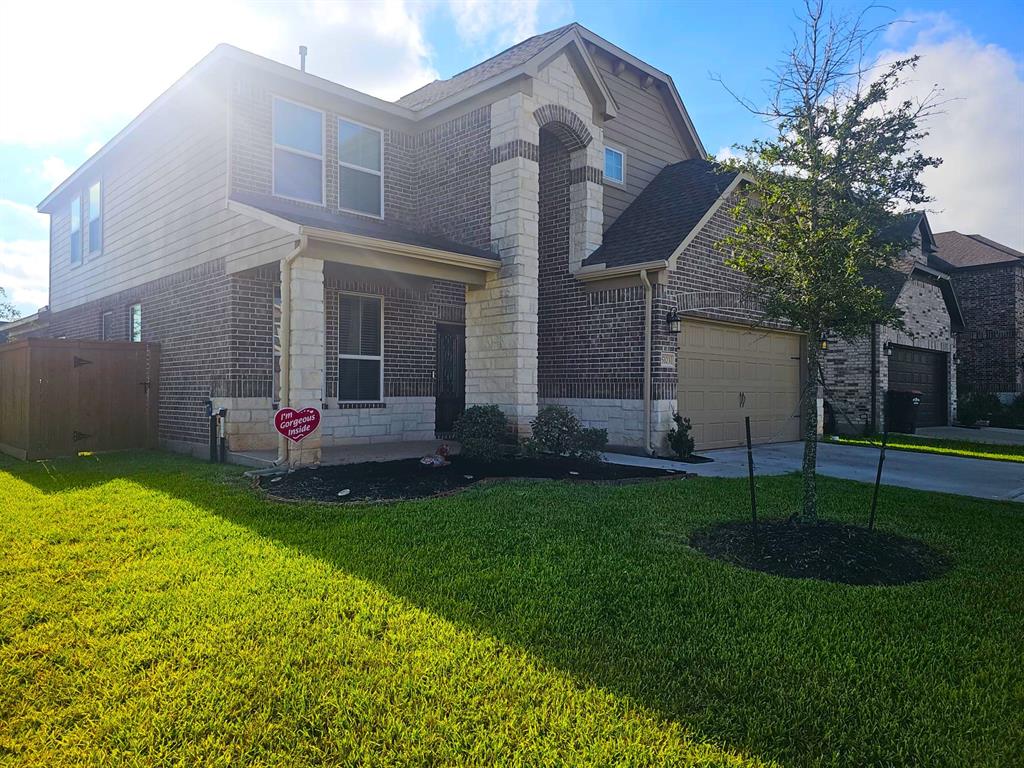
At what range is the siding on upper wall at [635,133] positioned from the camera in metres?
13.1

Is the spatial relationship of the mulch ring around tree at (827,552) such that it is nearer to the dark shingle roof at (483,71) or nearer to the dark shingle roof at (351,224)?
the dark shingle roof at (351,224)

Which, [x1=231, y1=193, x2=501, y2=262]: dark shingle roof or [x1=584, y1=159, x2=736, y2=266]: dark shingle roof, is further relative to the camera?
[x1=584, y1=159, x2=736, y2=266]: dark shingle roof

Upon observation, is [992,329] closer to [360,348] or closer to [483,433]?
[483,433]

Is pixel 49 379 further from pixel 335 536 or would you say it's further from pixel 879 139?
pixel 879 139

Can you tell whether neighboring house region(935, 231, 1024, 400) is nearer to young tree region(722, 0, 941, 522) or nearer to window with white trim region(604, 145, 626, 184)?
window with white trim region(604, 145, 626, 184)

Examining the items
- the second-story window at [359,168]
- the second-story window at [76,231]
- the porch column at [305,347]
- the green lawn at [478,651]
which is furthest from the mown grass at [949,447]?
the second-story window at [76,231]

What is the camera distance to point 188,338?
1089cm

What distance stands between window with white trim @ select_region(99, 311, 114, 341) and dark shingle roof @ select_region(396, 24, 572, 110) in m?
8.27

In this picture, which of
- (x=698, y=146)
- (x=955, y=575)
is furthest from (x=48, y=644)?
(x=698, y=146)

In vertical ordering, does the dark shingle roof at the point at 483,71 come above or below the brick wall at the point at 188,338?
above

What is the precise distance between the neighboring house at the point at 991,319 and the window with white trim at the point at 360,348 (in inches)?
881

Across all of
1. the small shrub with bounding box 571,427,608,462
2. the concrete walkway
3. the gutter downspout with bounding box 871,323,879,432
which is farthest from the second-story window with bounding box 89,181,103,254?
the concrete walkway

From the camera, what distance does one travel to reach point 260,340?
10055mm

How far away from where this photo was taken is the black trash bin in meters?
16.5
